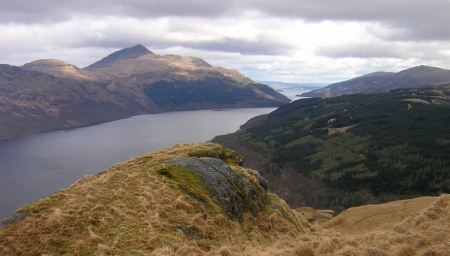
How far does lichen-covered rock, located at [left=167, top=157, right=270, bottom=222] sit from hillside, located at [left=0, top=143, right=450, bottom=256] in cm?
7

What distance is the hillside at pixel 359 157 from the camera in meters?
101

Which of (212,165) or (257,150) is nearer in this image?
(212,165)

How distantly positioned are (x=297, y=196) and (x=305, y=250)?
102027mm

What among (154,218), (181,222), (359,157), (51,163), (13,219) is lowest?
(51,163)

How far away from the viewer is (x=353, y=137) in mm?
158625

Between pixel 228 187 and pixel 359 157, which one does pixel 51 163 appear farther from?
Result: pixel 228 187

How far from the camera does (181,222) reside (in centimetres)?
1494

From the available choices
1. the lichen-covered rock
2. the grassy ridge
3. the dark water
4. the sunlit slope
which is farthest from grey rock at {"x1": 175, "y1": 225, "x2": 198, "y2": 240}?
the dark water

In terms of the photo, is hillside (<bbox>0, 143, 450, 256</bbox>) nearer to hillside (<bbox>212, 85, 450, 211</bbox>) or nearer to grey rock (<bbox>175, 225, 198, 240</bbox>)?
grey rock (<bbox>175, 225, 198, 240</bbox>)

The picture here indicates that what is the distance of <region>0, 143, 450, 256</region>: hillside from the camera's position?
38.9 feet

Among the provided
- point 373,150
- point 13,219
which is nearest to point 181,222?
point 13,219

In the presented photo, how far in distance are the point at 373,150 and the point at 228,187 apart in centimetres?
13317

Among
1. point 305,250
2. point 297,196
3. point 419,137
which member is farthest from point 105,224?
point 419,137

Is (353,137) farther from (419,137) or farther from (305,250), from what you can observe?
(305,250)
